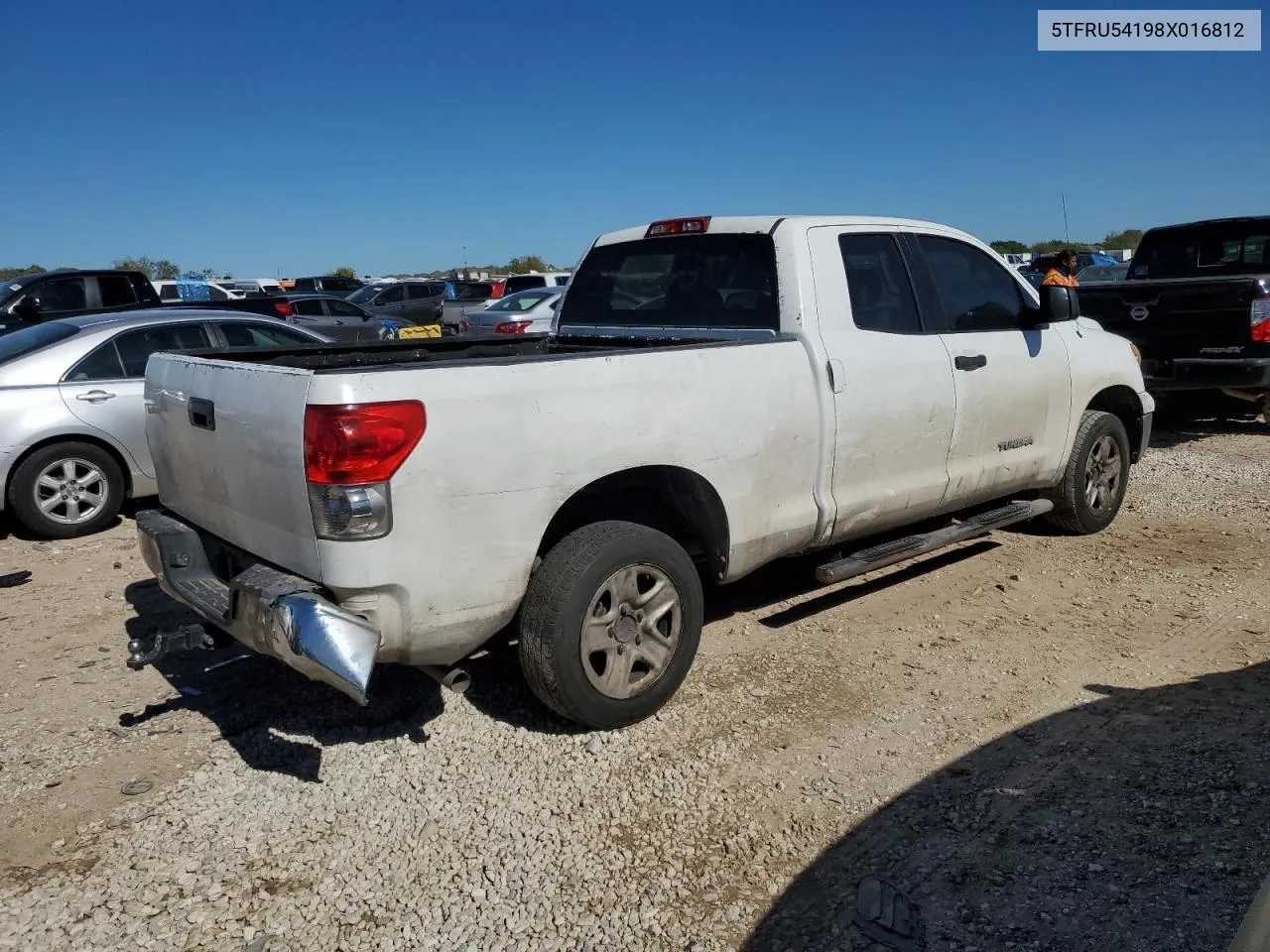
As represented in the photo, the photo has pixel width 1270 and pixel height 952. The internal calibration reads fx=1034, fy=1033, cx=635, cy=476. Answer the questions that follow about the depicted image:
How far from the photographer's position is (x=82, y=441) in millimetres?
7094

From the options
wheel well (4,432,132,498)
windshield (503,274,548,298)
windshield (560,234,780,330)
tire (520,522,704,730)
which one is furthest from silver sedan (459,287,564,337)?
tire (520,522,704,730)

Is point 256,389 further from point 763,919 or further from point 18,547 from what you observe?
point 18,547

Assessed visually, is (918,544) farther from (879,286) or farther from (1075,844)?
(1075,844)

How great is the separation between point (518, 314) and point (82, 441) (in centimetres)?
945

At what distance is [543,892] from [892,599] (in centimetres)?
292

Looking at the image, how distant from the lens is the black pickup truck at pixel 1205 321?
27.9 ft

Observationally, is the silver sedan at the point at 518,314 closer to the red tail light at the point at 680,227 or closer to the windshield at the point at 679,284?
the windshield at the point at 679,284

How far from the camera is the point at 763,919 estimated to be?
2887mm

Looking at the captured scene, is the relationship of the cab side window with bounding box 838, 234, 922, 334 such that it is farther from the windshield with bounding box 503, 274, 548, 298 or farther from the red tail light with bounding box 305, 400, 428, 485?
the windshield with bounding box 503, 274, 548, 298

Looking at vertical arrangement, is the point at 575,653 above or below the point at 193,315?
below

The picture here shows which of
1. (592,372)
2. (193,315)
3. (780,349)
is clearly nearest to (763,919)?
(592,372)

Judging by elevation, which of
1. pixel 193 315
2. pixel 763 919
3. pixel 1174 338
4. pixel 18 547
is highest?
pixel 193 315

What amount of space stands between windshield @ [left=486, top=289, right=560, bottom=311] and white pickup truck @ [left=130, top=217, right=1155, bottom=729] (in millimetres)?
11106

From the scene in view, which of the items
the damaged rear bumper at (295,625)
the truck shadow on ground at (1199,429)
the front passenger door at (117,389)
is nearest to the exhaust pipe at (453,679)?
the damaged rear bumper at (295,625)
